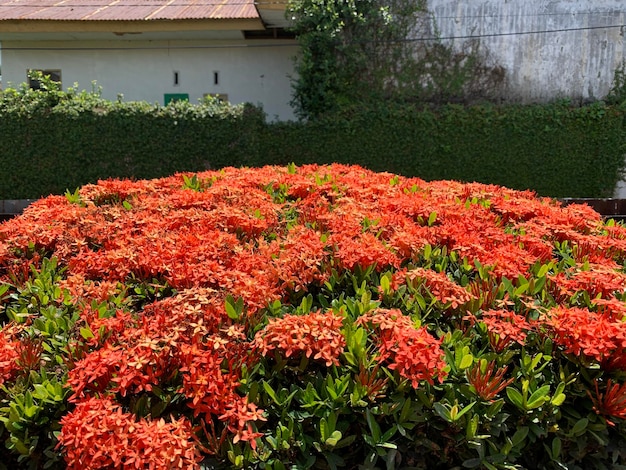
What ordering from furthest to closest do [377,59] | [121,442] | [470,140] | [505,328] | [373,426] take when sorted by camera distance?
[377,59]
[470,140]
[505,328]
[373,426]
[121,442]

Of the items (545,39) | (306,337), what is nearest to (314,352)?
(306,337)

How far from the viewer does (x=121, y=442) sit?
152cm

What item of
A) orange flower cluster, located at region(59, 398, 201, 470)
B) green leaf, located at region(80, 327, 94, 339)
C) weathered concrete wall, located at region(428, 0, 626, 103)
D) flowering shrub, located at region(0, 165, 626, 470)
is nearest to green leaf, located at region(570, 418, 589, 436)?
flowering shrub, located at region(0, 165, 626, 470)

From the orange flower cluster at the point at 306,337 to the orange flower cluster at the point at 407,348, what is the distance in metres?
0.15

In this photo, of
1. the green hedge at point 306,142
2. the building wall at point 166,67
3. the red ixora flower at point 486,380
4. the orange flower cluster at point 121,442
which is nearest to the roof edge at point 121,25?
the building wall at point 166,67

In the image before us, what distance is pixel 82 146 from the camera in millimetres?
9070

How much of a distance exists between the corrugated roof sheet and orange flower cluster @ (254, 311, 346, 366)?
952 cm

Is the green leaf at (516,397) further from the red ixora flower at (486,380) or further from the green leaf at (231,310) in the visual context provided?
the green leaf at (231,310)

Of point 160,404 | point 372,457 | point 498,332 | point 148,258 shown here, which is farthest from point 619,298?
point 148,258

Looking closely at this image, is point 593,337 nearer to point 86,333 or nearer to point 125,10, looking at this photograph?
point 86,333

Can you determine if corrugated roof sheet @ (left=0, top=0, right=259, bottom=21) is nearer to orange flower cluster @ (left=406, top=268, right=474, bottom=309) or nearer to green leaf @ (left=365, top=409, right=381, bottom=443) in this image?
orange flower cluster @ (left=406, top=268, right=474, bottom=309)

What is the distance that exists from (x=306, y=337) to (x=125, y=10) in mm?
11633

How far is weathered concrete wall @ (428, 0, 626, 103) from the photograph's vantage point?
996 centimetres

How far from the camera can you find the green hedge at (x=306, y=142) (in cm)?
902
